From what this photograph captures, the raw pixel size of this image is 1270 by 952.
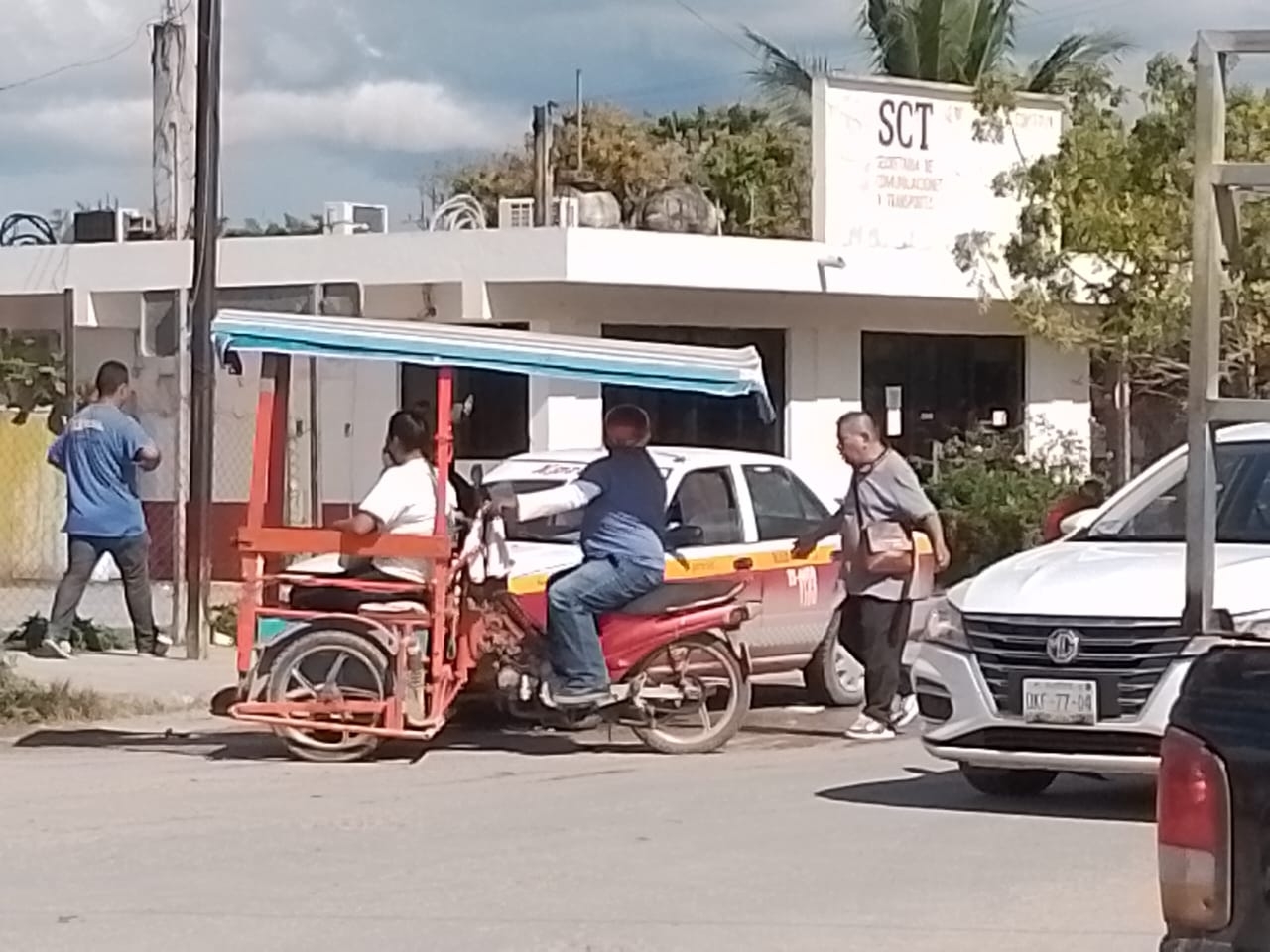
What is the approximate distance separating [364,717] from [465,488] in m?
1.53

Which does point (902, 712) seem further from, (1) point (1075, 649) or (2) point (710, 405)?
(2) point (710, 405)

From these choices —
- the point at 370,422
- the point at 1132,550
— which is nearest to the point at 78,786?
the point at 1132,550

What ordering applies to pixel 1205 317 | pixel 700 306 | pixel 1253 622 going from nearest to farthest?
pixel 1205 317, pixel 1253 622, pixel 700 306

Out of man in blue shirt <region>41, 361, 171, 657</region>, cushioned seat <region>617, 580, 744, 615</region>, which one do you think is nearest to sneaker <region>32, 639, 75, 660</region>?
man in blue shirt <region>41, 361, 171, 657</region>

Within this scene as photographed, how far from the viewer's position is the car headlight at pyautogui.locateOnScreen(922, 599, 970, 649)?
10672 millimetres

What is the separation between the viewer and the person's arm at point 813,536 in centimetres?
1395

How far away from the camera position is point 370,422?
2381cm

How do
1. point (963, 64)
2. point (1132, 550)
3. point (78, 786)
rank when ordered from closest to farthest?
point (1132, 550) → point (78, 786) → point (963, 64)

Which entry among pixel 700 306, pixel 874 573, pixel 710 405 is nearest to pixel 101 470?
pixel 874 573

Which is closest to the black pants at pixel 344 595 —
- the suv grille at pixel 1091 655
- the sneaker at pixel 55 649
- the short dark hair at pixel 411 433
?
the short dark hair at pixel 411 433

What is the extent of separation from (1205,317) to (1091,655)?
533cm

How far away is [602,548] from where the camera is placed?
1265 cm

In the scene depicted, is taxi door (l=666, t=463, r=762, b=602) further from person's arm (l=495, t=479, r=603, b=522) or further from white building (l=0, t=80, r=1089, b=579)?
white building (l=0, t=80, r=1089, b=579)

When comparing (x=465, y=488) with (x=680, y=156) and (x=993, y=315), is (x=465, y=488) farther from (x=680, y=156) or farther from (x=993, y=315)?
(x=680, y=156)
